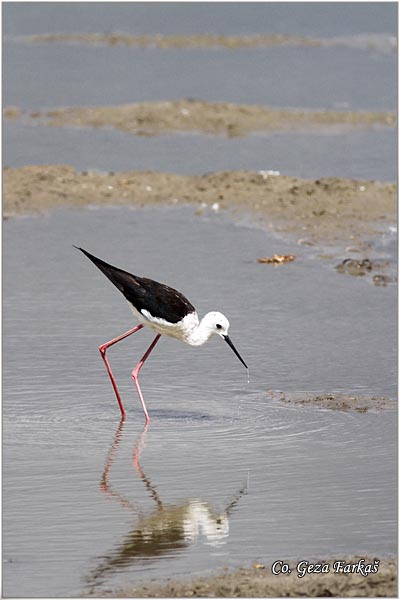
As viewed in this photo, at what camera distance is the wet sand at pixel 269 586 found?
5.26 metres

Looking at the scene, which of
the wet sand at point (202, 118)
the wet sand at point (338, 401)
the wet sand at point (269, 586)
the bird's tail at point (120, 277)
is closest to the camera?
the wet sand at point (269, 586)

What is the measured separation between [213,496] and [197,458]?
23.6 inches

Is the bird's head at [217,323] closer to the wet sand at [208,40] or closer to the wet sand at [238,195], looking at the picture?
the wet sand at [238,195]

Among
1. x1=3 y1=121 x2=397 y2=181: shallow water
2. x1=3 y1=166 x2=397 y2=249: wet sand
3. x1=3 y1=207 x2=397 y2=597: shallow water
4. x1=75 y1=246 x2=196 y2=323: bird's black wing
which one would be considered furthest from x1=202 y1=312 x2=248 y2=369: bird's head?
x1=3 y1=121 x2=397 y2=181: shallow water

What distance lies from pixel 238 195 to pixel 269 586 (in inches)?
327

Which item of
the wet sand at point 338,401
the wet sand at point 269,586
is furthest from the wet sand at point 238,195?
the wet sand at point 269,586

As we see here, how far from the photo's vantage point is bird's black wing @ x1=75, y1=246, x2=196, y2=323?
27.5 ft

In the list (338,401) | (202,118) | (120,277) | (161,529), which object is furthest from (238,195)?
(161,529)

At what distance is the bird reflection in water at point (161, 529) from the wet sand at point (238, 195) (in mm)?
5916

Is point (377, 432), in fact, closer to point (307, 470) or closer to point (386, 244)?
point (307, 470)

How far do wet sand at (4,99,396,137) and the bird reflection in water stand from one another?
9832mm

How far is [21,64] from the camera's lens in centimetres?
1967

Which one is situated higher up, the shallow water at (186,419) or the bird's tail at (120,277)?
the bird's tail at (120,277)

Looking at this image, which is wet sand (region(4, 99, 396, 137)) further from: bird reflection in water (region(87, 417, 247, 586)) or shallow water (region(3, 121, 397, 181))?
bird reflection in water (region(87, 417, 247, 586))
